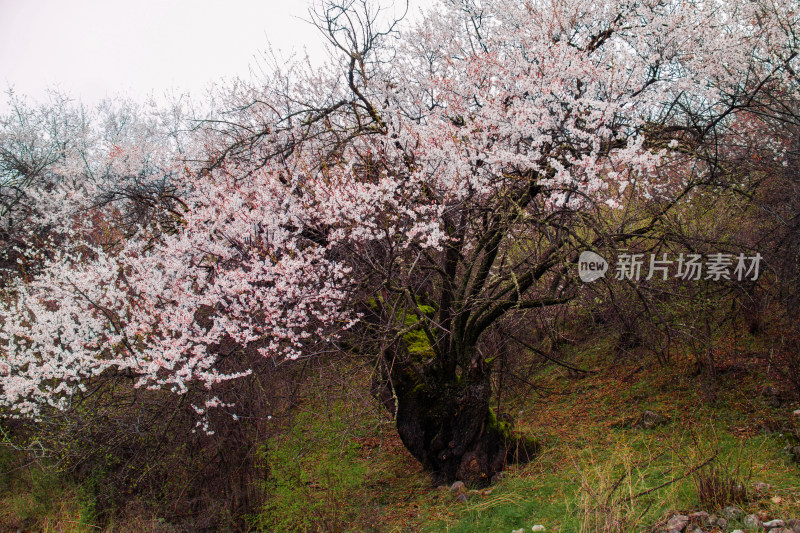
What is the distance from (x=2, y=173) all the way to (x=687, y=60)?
64.9ft

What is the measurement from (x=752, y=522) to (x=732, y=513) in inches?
6.4

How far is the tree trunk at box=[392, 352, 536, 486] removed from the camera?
6035 millimetres

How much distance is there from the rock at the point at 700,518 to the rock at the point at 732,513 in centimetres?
12

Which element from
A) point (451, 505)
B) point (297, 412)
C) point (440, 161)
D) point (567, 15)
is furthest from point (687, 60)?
point (297, 412)

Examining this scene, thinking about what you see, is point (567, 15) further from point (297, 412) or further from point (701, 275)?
point (297, 412)

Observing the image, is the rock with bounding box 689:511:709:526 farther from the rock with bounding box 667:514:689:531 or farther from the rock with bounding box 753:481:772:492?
the rock with bounding box 753:481:772:492

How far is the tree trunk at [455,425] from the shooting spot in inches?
238

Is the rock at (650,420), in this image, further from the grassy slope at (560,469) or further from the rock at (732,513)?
the rock at (732,513)

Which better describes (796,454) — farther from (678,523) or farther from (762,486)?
(678,523)

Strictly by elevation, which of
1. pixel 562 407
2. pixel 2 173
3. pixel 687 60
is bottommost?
pixel 562 407

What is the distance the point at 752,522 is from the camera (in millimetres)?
3268

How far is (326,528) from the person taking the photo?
5227 mm

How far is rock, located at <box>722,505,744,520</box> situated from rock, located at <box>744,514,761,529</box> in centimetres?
7

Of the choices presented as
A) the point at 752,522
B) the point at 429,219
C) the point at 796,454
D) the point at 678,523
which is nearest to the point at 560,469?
the point at 796,454
